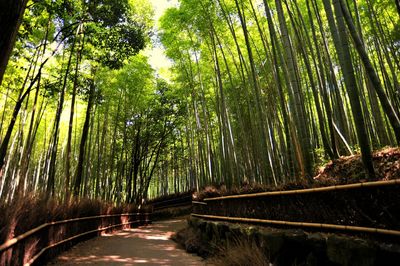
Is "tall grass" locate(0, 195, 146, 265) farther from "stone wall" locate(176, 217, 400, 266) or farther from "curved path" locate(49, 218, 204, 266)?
"stone wall" locate(176, 217, 400, 266)

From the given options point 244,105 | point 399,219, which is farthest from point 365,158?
point 244,105

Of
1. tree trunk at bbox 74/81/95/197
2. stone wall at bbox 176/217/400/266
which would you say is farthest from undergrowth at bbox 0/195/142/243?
stone wall at bbox 176/217/400/266

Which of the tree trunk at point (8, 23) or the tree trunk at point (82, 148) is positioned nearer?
the tree trunk at point (8, 23)

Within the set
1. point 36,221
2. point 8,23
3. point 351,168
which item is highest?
point 8,23

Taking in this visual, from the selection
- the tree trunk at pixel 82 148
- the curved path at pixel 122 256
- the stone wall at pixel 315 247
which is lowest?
the curved path at pixel 122 256

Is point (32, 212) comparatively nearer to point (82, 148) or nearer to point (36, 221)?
point (36, 221)

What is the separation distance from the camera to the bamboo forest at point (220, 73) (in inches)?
155

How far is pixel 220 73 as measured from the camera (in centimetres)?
951

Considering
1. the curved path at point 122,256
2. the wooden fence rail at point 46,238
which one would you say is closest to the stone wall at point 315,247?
the curved path at point 122,256

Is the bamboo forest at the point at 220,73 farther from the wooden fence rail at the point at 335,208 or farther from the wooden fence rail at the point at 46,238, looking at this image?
the wooden fence rail at the point at 46,238

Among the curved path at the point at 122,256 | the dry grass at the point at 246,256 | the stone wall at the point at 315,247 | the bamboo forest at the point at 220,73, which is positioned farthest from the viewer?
the curved path at the point at 122,256

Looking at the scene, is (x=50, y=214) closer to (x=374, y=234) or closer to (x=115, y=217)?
(x=374, y=234)

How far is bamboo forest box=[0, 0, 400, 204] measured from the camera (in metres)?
3.94

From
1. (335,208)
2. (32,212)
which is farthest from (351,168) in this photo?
(32,212)
